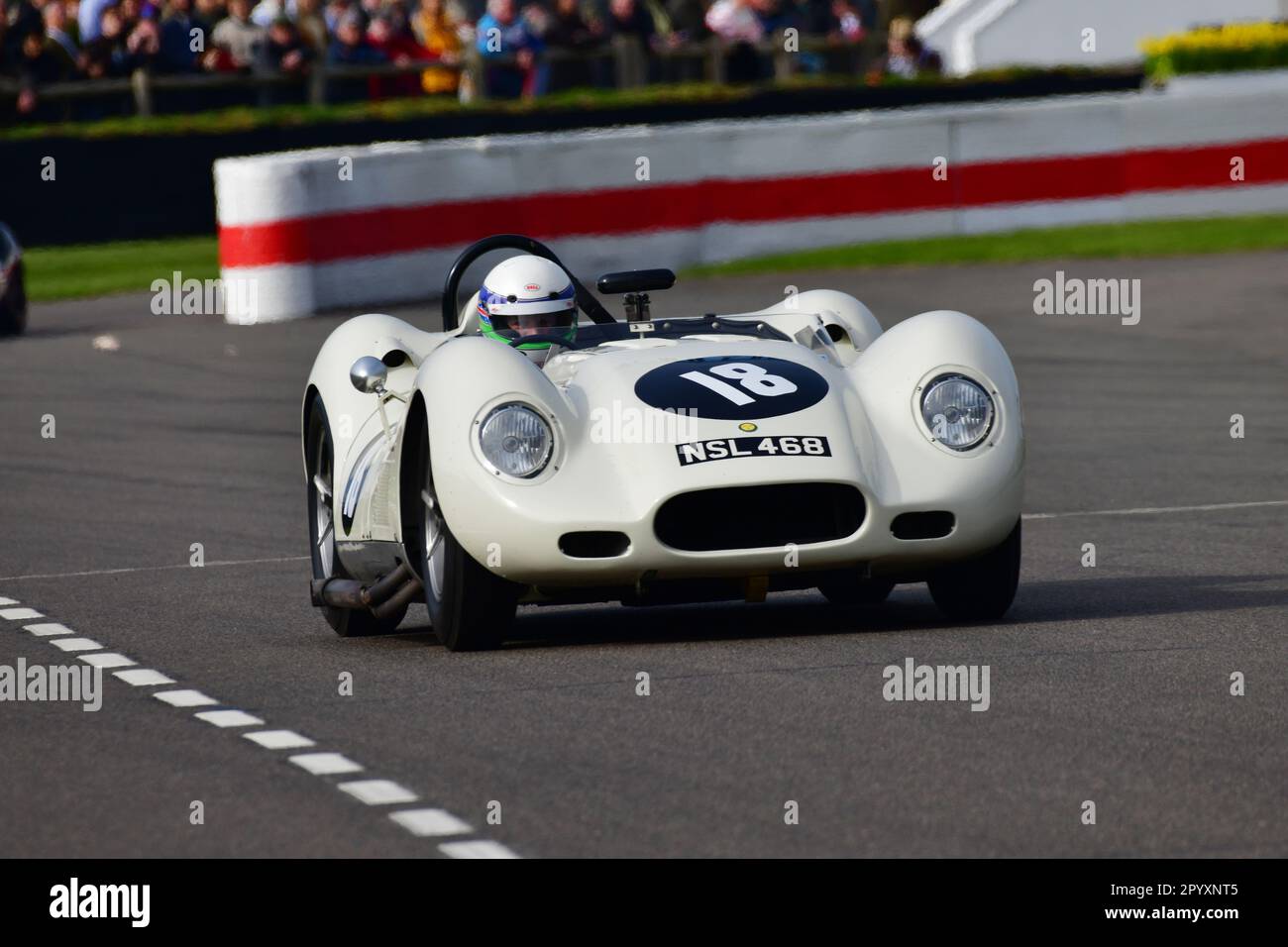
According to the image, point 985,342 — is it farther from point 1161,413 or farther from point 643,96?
point 643,96

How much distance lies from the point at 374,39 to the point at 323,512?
17.9 meters

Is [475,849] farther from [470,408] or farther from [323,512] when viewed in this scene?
[323,512]

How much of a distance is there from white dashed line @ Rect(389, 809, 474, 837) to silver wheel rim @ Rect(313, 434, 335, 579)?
360 cm

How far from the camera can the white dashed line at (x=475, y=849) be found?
212 inches

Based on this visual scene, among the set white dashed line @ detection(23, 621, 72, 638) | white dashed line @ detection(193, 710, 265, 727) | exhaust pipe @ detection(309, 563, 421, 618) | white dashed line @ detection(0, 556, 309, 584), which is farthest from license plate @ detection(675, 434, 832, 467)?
white dashed line @ detection(0, 556, 309, 584)

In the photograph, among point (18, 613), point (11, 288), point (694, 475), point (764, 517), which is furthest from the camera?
point (11, 288)

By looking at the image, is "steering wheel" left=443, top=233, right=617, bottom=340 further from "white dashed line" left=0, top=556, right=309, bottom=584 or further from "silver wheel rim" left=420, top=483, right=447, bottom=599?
"white dashed line" left=0, top=556, right=309, bottom=584

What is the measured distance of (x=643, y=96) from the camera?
26.2 metres

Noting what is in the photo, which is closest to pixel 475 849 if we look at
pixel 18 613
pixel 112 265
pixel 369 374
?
pixel 369 374

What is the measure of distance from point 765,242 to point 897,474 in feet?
50.7

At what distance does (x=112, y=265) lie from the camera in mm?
24562

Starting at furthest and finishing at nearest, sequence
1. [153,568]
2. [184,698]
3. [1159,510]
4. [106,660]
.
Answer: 1. [1159,510]
2. [153,568]
3. [106,660]
4. [184,698]

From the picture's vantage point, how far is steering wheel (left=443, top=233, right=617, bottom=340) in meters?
9.31
